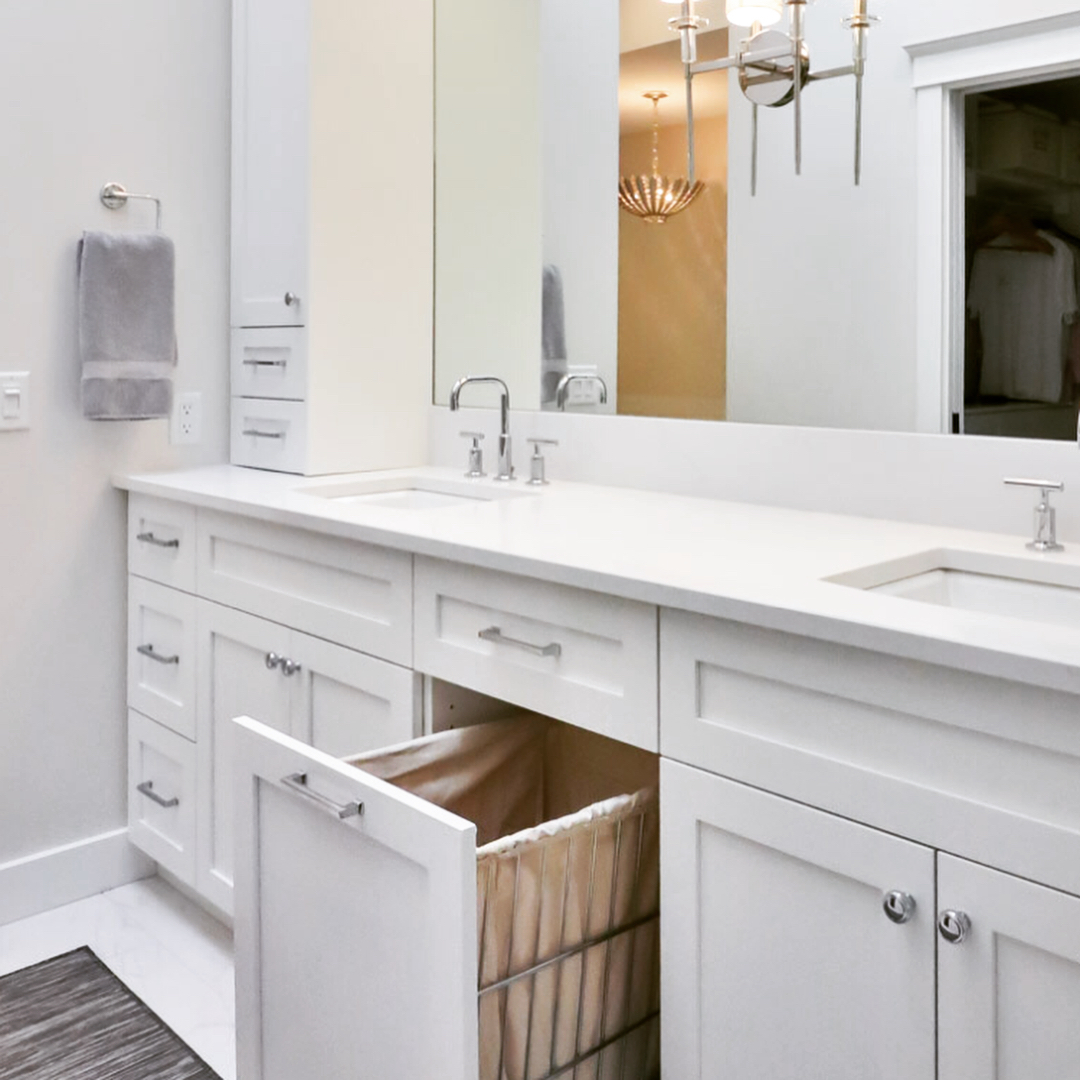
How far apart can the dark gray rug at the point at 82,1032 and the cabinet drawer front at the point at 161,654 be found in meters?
0.48

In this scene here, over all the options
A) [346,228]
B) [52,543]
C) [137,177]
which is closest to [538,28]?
[346,228]

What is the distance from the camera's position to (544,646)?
1.58 meters

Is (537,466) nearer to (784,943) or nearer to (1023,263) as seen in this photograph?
(1023,263)

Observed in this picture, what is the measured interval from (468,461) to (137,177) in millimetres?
884

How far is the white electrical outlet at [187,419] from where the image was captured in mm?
2576

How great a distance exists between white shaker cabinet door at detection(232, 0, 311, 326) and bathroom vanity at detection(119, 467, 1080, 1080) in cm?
77

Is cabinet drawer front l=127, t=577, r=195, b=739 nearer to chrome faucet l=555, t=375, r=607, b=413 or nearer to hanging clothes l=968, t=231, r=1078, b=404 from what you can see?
chrome faucet l=555, t=375, r=607, b=413

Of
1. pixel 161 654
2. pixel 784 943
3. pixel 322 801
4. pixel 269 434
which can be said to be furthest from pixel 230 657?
pixel 784 943

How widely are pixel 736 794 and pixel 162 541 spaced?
145cm

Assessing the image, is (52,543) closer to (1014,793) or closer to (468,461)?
(468,461)

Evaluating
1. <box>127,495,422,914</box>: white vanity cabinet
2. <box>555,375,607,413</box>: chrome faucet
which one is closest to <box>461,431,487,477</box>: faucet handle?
<box>555,375,607,413</box>: chrome faucet

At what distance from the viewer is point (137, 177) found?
246 centimetres

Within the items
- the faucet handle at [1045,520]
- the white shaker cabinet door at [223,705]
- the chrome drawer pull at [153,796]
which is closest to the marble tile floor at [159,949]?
the white shaker cabinet door at [223,705]

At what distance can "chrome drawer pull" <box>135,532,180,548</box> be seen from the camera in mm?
2357
